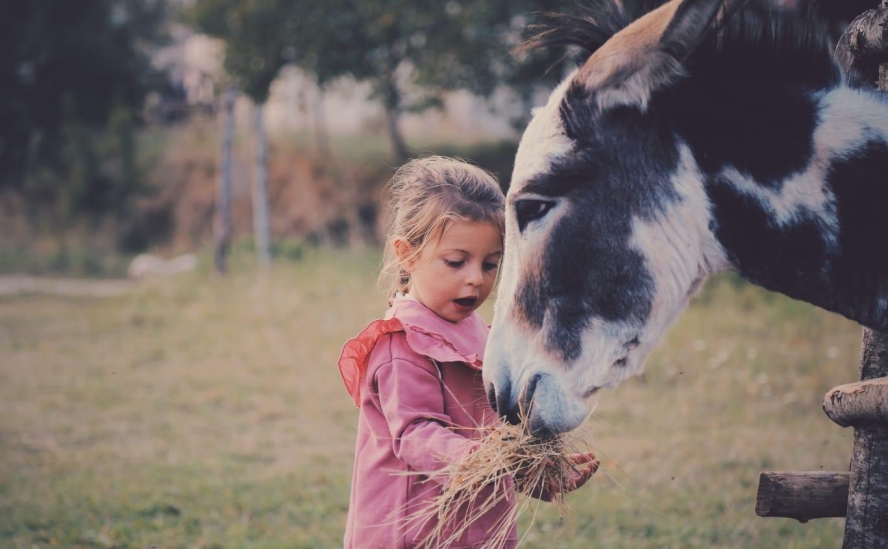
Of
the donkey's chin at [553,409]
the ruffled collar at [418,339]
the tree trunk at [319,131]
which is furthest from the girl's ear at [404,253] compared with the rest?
the tree trunk at [319,131]

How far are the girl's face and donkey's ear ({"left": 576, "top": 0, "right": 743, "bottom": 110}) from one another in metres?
0.61

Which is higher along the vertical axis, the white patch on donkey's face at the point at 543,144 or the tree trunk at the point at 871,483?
the white patch on donkey's face at the point at 543,144

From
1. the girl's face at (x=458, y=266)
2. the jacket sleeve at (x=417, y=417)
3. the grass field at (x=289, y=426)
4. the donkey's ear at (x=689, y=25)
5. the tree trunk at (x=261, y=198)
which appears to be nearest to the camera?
the donkey's ear at (x=689, y=25)

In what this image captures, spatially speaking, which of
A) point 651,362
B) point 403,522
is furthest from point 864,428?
point 651,362

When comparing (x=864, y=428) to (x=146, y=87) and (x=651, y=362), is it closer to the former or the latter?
(x=651, y=362)

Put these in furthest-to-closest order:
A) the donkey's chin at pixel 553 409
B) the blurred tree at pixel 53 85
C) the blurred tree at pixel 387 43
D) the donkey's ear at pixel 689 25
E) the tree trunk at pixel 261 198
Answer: the blurred tree at pixel 53 85, the tree trunk at pixel 261 198, the blurred tree at pixel 387 43, the donkey's chin at pixel 553 409, the donkey's ear at pixel 689 25

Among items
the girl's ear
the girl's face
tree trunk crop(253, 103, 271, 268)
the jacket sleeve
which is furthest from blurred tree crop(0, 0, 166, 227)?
the jacket sleeve

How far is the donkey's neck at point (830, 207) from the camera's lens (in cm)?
189

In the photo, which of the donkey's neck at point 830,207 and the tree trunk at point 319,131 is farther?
the tree trunk at point 319,131

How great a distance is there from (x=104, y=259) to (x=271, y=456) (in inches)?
541

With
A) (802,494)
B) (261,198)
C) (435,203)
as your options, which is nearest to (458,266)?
(435,203)

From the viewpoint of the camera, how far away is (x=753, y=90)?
1930 millimetres

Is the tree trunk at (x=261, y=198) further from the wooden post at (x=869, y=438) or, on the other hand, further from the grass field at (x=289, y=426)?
the wooden post at (x=869, y=438)

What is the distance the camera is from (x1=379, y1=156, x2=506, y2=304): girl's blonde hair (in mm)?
2406
